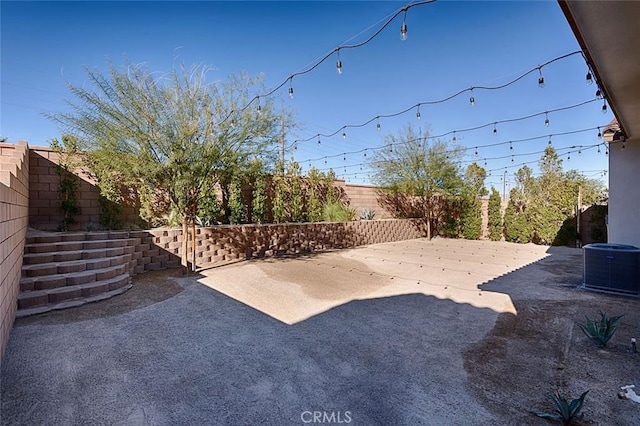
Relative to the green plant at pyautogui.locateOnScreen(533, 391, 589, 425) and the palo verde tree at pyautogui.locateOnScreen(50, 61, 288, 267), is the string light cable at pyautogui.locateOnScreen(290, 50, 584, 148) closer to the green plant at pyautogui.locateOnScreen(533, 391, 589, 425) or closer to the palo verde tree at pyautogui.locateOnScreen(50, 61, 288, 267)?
the palo verde tree at pyautogui.locateOnScreen(50, 61, 288, 267)

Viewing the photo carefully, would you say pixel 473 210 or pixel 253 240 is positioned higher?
pixel 473 210

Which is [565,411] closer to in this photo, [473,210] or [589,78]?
[589,78]

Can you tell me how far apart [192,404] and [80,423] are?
1.95 ft

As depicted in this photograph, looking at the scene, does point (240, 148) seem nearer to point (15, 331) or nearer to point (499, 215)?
point (15, 331)

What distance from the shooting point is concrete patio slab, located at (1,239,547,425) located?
188cm

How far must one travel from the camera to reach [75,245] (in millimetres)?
4852

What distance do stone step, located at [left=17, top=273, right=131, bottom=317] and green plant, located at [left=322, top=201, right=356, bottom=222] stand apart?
6298 mm

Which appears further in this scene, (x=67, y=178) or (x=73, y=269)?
(x=67, y=178)

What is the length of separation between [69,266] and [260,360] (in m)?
3.55

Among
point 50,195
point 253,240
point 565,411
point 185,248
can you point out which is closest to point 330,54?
point 185,248

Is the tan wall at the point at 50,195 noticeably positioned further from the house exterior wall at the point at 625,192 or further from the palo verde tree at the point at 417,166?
the house exterior wall at the point at 625,192

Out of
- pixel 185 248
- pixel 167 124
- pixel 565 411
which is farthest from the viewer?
pixel 185 248

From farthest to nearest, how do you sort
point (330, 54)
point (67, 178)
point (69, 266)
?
point (67, 178) < point (330, 54) < point (69, 266)

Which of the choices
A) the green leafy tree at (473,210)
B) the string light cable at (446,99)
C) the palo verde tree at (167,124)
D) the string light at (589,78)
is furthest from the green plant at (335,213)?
the string light at (589,78)
